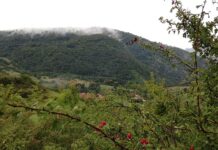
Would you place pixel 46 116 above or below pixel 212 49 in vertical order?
below

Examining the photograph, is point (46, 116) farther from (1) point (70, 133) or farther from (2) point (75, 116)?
(1) point (70, 133)

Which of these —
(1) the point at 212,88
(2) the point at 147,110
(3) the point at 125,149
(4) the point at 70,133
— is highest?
(1) the point at 212,88

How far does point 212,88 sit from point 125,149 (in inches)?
36.6

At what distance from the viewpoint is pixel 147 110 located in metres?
3.52

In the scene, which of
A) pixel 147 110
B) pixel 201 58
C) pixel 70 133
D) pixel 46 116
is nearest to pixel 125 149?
pixel 147 110

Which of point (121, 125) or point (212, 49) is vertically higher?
point (212, 49)

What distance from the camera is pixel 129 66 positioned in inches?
7131

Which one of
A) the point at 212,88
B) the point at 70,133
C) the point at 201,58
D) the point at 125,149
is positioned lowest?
the point at 70,133

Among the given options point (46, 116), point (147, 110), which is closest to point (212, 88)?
point (147, 110)

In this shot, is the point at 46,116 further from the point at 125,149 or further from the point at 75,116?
the point at 125,149

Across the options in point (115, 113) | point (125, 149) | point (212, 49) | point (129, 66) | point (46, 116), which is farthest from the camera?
point (129, 66)

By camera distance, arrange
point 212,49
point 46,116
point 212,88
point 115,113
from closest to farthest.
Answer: point 46,116 → point 212,88 → point 212,49 → point 115,113

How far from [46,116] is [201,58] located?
65.6 inches

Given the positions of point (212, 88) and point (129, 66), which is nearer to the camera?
point (212, 88)
